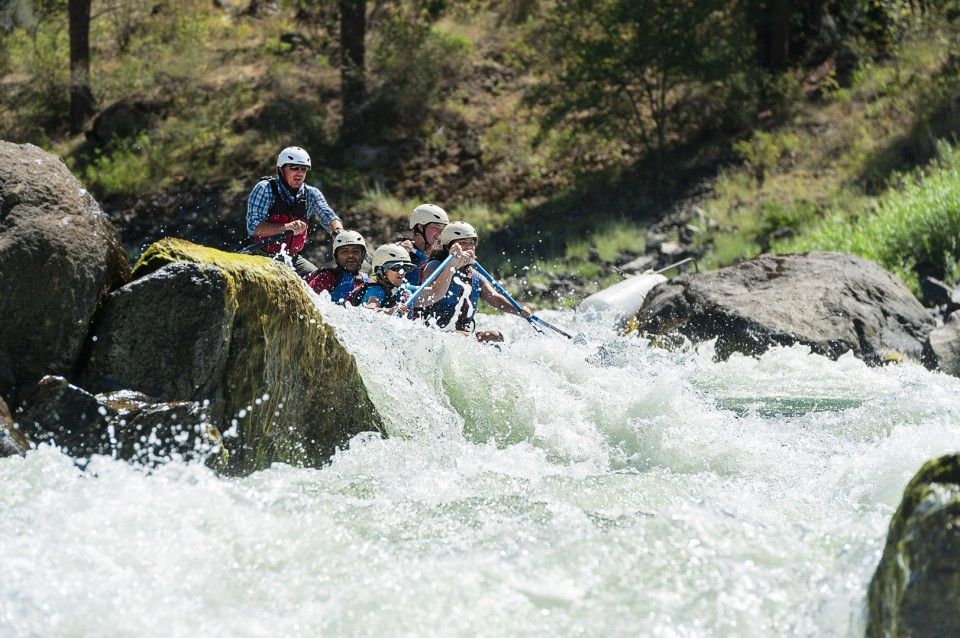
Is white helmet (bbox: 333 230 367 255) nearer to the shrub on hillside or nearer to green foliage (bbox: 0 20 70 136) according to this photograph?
the shrub on hillside

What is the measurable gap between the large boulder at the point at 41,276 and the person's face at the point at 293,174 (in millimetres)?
3923

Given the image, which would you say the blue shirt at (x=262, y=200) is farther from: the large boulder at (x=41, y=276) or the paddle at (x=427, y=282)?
the large boulder at (x=41, y=276)

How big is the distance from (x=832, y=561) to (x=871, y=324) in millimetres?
7413

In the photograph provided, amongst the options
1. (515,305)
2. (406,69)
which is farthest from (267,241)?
(406,69)

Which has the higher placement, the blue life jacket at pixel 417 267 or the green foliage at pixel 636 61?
the green foliage at pixel 636 61

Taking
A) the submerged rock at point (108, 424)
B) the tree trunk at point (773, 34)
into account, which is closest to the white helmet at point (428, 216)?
the submerged rock at point (108, 424)

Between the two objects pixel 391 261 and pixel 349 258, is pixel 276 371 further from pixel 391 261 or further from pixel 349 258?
pixel 349 258

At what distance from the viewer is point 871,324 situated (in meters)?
11.5

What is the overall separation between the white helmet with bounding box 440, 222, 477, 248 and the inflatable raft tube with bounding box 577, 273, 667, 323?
3714 millimetres

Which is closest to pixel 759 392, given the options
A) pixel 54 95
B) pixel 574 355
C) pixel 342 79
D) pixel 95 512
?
pixel 574 355

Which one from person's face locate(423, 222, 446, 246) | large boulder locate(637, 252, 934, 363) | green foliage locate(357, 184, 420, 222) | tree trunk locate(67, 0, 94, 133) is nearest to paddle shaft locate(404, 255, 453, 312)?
person's face locate(423, 222, 446, 246)

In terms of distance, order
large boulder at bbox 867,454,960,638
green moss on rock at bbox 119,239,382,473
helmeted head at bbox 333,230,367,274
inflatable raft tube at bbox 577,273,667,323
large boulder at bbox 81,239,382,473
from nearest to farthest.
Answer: large boulder at bbox 867,454,960,638, large boulder at bbox 81,239,382,473, green moss on rock at bbox 119,239,382,473, helmeted head at bbox 333,230,367,274, inflatable raft tube at bbox 577,273,667,323

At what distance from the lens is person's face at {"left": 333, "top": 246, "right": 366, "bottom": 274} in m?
9.89

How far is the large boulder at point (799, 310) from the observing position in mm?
11289
